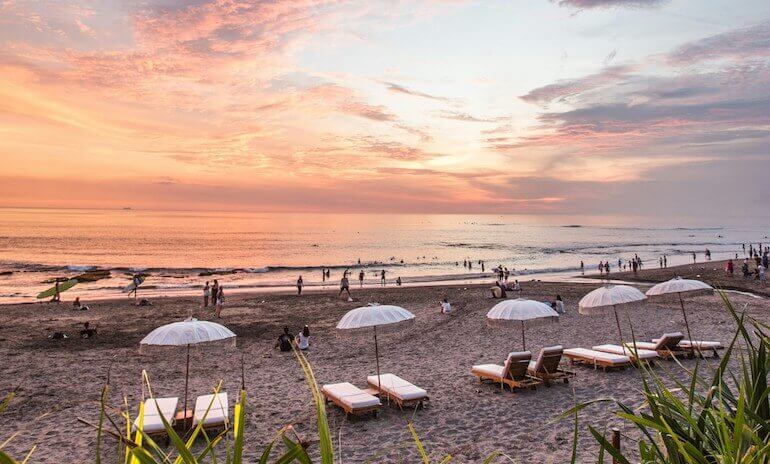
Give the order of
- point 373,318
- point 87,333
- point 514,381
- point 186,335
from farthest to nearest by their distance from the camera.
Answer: point 87,333 → point 514,381 → point 373,318 → point 186,335

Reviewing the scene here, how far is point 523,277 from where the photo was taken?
50094mm

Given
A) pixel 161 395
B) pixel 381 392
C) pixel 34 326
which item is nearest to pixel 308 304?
pixel 34 326

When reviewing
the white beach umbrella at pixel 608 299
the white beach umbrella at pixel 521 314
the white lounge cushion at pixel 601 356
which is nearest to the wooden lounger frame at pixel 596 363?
the white lounge cushion at pixel 601 356

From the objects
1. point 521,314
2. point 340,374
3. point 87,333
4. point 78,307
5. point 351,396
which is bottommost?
point 340,374

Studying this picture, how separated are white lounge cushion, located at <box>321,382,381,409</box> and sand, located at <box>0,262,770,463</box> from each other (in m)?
0.40

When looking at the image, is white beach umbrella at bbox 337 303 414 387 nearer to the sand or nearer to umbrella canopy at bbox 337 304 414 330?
umbrella canopy at bbox 337 304 414 330

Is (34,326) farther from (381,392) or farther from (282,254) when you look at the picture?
(282,254)

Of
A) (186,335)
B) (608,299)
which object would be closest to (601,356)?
(608,299)

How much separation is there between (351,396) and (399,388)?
1.07 meters

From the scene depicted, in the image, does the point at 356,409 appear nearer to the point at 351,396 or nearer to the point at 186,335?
the point at 351,396

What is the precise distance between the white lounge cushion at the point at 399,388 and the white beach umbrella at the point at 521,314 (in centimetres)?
289

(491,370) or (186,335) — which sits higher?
(186,335)

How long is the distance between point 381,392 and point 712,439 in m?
9.33

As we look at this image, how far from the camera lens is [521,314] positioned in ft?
39.6
